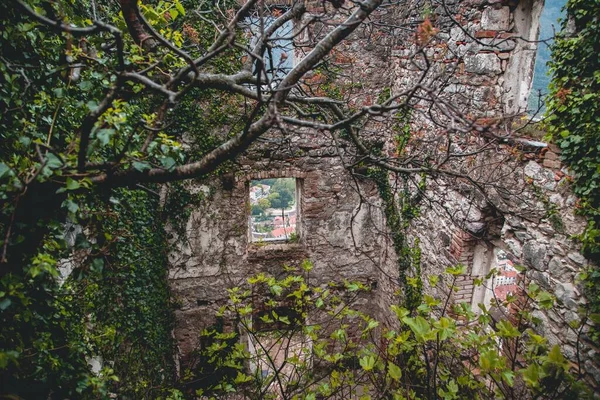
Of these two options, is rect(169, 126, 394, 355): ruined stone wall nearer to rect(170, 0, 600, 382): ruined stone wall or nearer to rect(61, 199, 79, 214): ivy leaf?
rect(170, 0, 600, 382): ruined stone wall

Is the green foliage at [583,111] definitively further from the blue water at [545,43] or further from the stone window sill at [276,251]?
the stone window sill at [276,251]

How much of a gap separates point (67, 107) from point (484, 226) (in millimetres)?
4309

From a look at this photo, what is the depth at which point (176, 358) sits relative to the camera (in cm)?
598

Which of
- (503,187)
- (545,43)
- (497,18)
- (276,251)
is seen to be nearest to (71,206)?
(503,187)

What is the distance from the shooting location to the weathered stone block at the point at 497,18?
143 inches

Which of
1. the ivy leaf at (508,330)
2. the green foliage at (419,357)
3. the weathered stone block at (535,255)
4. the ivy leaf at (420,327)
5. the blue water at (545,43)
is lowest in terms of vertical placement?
the green foliage at (419,357)

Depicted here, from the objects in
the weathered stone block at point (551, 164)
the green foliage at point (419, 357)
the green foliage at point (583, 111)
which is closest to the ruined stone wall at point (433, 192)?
the weathered stone block at point (551, 164)

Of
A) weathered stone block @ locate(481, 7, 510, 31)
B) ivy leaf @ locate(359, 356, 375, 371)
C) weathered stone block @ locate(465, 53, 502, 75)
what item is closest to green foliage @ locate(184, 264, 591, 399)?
ivy leaf @ locate(359, 356, 375, 371)

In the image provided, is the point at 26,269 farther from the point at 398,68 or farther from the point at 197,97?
the point at 398,68

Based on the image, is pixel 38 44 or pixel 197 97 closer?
pixel 38 44

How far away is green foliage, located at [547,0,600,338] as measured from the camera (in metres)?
2.60

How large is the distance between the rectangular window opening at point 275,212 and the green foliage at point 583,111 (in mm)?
3877

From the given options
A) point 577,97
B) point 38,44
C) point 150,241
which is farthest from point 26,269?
point 577,97

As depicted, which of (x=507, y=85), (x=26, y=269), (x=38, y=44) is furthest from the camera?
(x=507, y=85)
